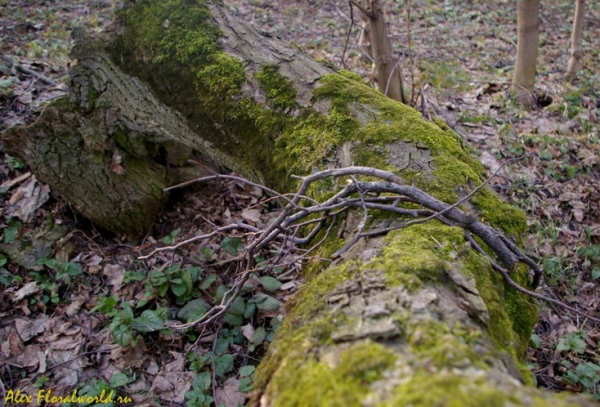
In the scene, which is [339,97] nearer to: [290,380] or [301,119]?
[301,119]

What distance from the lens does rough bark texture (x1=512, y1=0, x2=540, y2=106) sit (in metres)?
5.72

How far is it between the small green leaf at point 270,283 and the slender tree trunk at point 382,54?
2749 millimetres

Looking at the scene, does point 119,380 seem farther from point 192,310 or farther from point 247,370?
point 247,370

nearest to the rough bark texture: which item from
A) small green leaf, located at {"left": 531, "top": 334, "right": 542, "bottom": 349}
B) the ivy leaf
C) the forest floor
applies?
the forest floor

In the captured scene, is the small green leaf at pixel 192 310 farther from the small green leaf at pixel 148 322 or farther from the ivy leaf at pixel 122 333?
the ivy leaf at pixel 122 333

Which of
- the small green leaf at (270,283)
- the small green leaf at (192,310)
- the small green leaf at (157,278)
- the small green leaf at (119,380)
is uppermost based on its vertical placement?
the small green leaf at (270,283)

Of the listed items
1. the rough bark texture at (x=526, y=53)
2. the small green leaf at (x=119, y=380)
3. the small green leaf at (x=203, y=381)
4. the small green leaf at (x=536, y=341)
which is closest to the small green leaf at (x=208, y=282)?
the small green leaf at (x=203, y=381)

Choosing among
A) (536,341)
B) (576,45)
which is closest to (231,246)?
(536,341)

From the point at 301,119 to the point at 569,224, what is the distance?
3127mm

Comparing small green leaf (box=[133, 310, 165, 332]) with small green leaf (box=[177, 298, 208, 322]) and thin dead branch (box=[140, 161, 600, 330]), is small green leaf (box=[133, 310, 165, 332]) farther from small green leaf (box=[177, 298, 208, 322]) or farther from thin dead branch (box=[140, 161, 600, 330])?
thin dead branch (box=[140, 161, 600, 330])

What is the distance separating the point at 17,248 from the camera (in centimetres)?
375

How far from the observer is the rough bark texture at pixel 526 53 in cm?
572

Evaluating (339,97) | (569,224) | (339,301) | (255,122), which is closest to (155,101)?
(255,122)

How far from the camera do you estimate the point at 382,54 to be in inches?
195
